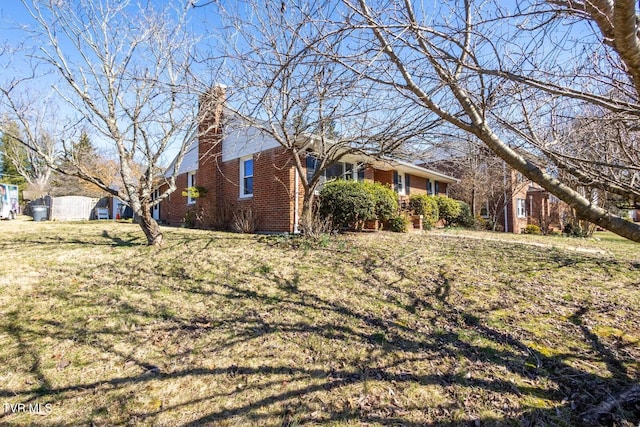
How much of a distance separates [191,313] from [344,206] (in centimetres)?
623

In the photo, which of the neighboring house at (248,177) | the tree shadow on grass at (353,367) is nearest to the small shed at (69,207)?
the neighboring house at (248,177)

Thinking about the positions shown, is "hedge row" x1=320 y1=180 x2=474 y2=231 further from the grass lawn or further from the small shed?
the small shed

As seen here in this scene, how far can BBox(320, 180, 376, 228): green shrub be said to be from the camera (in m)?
10.0

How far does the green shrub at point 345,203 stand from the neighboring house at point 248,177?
2.09 ft

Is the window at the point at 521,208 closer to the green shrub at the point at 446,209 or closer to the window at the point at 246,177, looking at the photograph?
the green shrub at the point at 446,209

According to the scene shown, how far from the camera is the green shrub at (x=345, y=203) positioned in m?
10.0

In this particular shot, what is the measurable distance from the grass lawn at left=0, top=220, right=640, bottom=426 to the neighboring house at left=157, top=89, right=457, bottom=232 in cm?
418

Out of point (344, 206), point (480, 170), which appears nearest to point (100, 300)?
point (344, 206)

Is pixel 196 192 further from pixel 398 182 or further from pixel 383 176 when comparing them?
pixel 398 182

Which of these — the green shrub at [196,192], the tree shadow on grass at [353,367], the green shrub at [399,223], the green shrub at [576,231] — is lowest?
the tree shadow on grass at [353,367]

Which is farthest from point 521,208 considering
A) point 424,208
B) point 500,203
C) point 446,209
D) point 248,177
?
point 248,177

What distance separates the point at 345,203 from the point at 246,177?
4328 mm

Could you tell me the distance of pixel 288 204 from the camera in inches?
416

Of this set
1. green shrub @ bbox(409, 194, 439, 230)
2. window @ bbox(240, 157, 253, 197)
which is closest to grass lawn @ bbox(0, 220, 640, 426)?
window @ bbox(240, 157, 253, 197)
